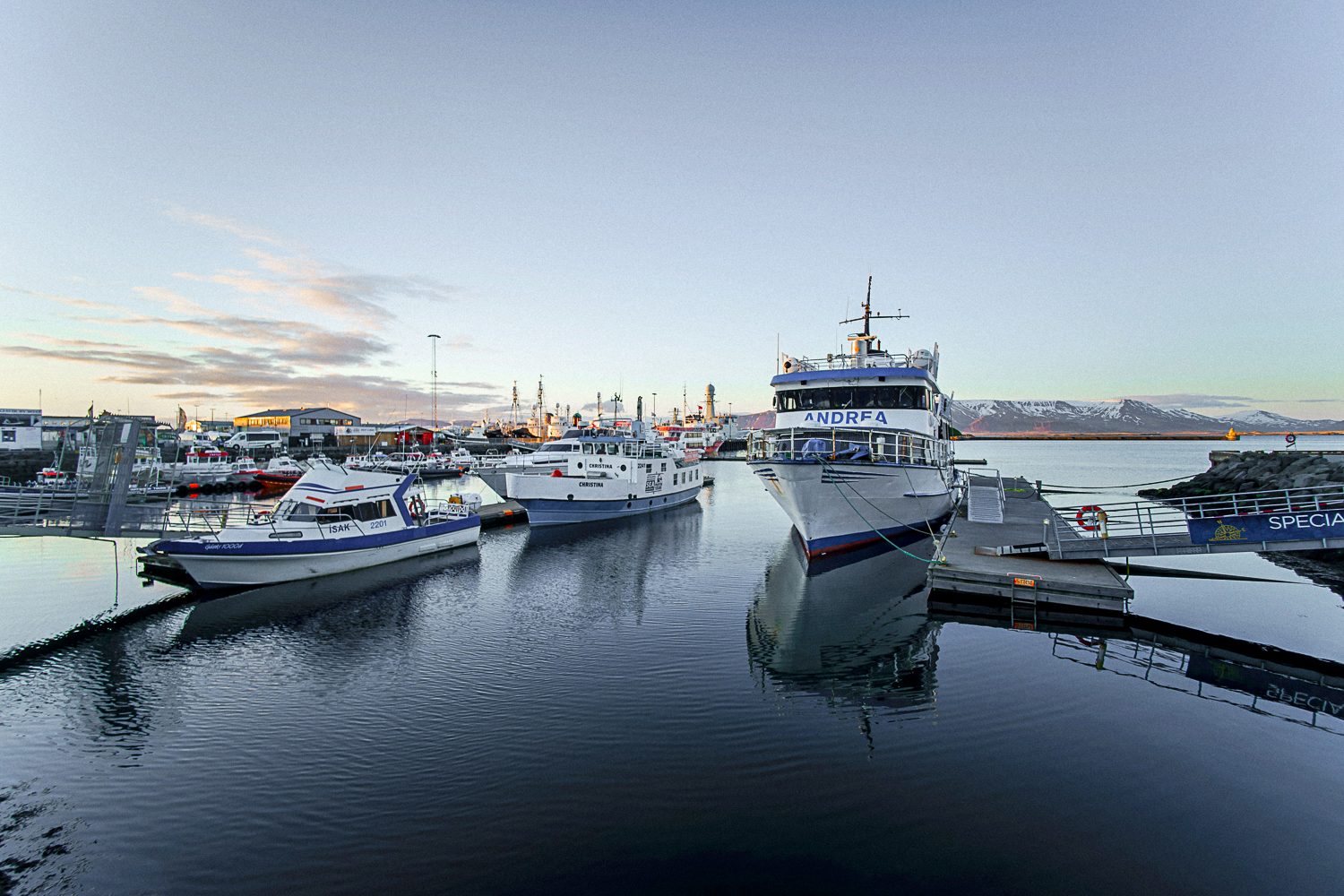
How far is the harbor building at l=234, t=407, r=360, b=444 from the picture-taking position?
110 meters

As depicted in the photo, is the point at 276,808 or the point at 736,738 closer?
the point at 276,808

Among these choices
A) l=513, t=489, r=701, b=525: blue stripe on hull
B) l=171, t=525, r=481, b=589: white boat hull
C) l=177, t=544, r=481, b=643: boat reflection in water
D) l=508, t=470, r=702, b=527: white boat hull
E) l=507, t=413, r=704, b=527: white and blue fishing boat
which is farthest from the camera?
l=513, t=489, r=701, b=525: blue stripe on hull

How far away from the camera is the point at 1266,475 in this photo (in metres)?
40.5

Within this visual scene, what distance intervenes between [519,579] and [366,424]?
11742cm

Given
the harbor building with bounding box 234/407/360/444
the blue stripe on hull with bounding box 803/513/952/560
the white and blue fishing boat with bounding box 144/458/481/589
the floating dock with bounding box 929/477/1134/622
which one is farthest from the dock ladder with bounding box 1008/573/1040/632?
the harbor building with bounding box 234/407/360/444

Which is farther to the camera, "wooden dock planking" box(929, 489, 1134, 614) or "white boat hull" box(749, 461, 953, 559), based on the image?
"white boat hull" box(749, 461, 953, 559)

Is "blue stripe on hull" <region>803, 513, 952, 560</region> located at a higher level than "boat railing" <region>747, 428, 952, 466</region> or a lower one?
lower

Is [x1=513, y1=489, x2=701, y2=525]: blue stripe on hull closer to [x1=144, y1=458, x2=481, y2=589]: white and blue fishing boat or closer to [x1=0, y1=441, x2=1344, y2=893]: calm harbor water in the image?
[x1=144, y1=458, x2=481, y2=589]: white and blue fishing boat

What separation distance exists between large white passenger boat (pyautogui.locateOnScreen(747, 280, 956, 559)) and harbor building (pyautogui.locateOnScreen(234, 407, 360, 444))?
352 ft

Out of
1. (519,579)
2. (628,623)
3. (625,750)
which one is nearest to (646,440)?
(519,579)

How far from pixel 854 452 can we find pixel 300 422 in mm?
121138

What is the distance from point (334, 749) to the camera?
9984 millimetres

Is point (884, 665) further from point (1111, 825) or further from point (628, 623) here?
point (628, 623)

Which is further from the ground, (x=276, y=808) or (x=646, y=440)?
(x=646, y=440)
